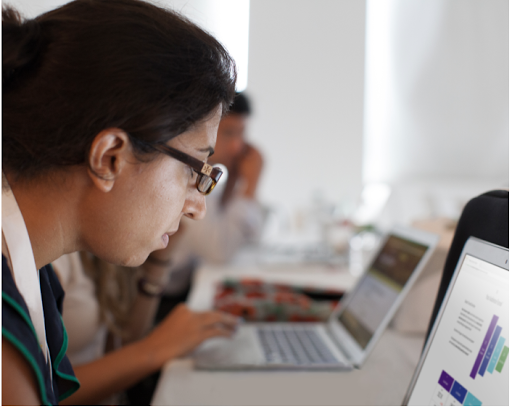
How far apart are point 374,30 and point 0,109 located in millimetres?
3460

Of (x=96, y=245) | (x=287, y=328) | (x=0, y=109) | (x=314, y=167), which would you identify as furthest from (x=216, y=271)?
(x=314, y=167)

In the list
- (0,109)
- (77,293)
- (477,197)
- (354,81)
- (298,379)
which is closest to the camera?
(0,109)

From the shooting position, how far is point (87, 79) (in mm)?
415

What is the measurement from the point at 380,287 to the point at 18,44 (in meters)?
0.73

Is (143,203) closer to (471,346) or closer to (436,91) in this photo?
(471,346)

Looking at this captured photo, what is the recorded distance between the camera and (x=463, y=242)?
0.56 meters

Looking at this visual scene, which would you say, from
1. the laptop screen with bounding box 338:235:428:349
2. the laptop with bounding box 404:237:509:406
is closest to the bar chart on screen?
the laptop with bounding box 404:237:509:406

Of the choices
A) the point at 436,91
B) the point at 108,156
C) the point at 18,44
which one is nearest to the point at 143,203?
the point at 108,156

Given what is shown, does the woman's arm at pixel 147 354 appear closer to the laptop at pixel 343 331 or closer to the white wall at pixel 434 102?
the laptop at pixel 343 331

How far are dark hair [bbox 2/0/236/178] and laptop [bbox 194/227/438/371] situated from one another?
47 cm

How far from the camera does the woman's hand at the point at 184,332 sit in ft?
2.59

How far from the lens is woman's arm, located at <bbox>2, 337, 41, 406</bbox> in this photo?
1.25ft

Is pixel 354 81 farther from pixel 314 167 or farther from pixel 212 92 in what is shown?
pixel 212 92

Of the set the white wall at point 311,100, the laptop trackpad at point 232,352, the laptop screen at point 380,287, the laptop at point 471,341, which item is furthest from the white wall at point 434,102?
the laptop at point 471,341
